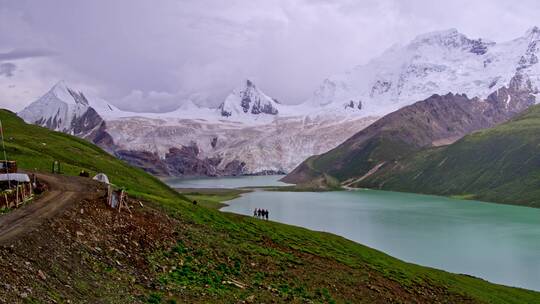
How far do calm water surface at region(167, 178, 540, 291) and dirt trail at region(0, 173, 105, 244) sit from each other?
5173 cm

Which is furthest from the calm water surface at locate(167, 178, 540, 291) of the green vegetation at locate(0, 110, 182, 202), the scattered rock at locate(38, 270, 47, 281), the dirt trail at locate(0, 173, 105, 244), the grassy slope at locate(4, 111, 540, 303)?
the scattered rock at locate(38, 270, 47, 281)

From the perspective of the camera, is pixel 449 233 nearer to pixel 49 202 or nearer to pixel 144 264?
pixel 49 202

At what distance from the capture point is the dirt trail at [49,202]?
81.6 feet

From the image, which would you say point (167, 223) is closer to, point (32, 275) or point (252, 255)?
point (252, 255)

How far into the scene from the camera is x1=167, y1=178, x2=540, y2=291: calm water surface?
255 ft

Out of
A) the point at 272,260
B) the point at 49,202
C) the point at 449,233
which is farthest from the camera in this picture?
the point at 449,233

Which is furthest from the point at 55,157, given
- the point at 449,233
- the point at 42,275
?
the point at 449,233

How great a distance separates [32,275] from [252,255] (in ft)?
60.3

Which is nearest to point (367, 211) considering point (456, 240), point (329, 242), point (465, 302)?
point (456, 240)

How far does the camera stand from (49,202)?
31.5m

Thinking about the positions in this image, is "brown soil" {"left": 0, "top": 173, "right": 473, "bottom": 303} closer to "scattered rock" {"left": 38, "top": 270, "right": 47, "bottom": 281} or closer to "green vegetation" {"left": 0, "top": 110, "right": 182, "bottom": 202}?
"scattered rock" {"left": 38, "top": 270, "right": 47, "bottom": 281}

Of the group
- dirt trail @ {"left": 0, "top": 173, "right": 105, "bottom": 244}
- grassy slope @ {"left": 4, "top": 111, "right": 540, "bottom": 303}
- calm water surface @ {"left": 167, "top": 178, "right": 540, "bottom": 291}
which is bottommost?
calm water surface @ {"left": 167, "top": 178, "right": 540, "bottom": 291}

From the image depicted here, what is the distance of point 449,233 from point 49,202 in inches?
3752

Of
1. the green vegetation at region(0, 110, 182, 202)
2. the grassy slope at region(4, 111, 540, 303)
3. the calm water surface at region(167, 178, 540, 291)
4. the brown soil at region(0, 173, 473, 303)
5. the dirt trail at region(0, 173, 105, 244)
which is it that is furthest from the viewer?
the calm water surface at region(167, 178, 540, 291)
